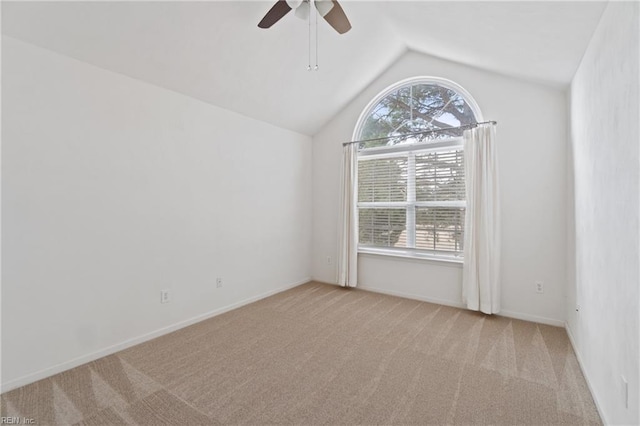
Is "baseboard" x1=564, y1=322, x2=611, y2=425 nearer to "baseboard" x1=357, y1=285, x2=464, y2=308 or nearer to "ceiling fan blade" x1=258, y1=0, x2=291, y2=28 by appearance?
"baseboard" x1=357, y1=285, x2=464, y2=308

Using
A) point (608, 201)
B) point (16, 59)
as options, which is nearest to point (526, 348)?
point (608, 201)

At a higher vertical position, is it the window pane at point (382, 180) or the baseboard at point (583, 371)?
the window pane at point (382, 180)

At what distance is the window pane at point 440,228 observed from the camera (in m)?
3.62

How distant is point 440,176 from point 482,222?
787mm

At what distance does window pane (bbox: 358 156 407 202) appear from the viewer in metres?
4.02

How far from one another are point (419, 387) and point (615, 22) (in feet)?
7.87

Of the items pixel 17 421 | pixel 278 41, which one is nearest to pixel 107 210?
pixel 17 421

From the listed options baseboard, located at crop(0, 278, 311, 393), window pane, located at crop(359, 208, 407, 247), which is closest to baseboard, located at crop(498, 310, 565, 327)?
window pane, located at crop(359, 208, 407, 247)

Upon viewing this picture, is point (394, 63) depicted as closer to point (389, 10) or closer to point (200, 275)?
point (389, 10)

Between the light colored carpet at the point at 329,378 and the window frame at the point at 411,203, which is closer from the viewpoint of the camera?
the light colored carpet at the point at 329,378

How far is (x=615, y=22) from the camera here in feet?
4.90

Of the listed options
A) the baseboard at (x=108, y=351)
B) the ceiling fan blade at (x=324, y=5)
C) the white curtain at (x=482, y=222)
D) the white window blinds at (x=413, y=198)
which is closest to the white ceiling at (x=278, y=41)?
the ceiling fan blade at (x=324, y=5)

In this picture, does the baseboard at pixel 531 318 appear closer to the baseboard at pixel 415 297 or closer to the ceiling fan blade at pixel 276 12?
the baseboard at pixel 415 297

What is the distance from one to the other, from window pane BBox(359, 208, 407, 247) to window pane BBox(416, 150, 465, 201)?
42 cm
